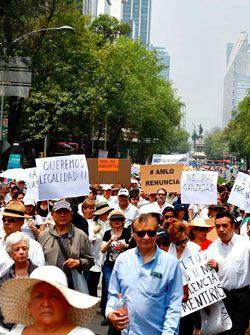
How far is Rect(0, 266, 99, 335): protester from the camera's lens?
3.15 metres

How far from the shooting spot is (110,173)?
58.7 feet

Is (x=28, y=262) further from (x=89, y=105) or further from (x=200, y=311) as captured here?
(x=89, y=105)

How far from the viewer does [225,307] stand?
689 cm

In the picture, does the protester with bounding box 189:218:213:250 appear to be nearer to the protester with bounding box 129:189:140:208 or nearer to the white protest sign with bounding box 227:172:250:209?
the white protest sign with bounding box 227:172:250:209

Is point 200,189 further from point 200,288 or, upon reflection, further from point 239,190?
point 200,288

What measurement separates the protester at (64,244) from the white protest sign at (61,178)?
94.8 inches

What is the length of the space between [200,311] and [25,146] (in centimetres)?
4039

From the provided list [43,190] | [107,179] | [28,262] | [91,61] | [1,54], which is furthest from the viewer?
[91,61]

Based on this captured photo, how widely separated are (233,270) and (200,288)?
40 cm

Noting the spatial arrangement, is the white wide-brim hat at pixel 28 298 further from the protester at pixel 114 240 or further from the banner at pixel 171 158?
the banner at pixel 171 158

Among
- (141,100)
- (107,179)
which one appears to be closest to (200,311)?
(107,179)

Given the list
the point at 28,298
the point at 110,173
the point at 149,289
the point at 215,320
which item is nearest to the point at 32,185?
the point at 215,320

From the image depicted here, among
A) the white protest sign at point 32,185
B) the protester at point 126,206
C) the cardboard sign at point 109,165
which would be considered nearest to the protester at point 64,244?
the white protest sign at point 32,185

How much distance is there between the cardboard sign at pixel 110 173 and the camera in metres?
17.9
